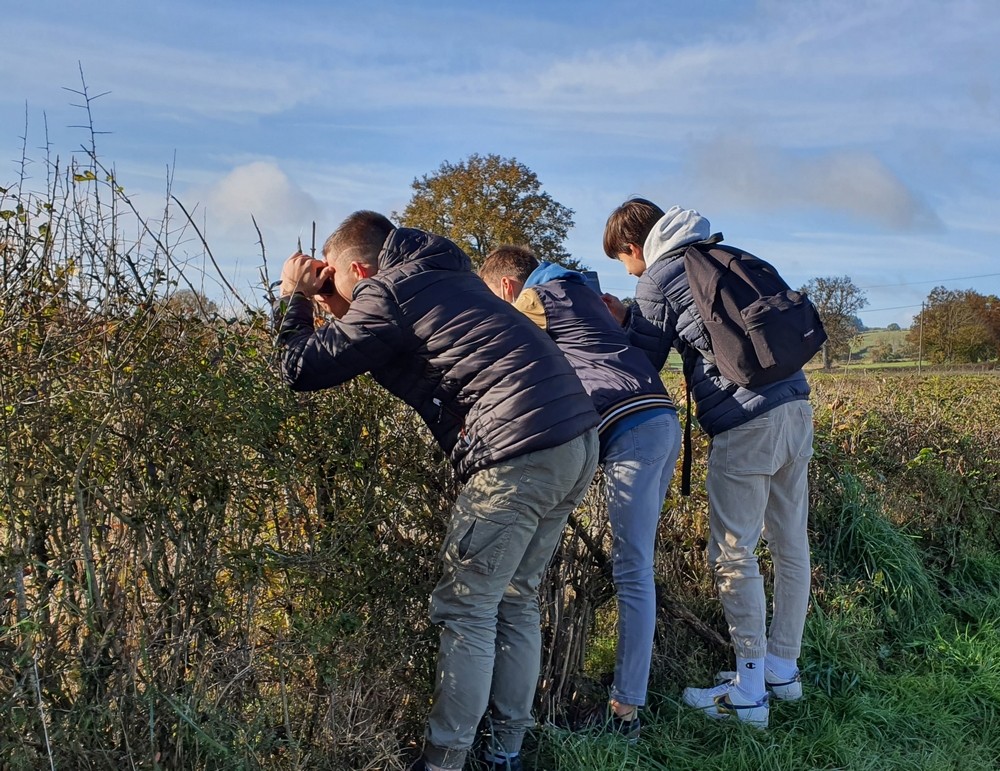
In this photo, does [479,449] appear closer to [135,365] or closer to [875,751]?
[135,365]

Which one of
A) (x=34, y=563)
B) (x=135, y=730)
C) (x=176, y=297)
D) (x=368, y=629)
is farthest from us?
(x=368, y=629)

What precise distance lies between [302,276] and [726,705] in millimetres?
2517

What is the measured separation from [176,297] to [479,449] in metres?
1.10

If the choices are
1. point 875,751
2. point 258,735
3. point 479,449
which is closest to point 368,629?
point 258,735

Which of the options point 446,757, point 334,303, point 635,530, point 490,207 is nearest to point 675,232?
point 635,530

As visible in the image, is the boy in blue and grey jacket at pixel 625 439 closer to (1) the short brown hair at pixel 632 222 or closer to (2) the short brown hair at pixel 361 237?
(1) the short brown hair at pixel 632 222

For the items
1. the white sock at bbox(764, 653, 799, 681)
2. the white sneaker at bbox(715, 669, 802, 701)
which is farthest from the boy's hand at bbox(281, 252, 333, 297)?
the white sock at bbox(764, 653, 799, 681)

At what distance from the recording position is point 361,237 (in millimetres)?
3066

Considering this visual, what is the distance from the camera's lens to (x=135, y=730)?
2.55 metres

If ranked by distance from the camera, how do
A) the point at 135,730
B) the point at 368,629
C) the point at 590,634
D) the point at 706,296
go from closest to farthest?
1. the point at 135,730
2. the point at 368,629
3. the point at 706,296
4. the point at 590,634

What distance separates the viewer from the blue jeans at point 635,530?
3.35 meters

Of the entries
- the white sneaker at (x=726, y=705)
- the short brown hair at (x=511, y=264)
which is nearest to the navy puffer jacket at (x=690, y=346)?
the short brown hair at (x=511, y=264)

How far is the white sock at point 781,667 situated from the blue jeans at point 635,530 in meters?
0.86

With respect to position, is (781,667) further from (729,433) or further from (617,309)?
(617,309)
